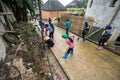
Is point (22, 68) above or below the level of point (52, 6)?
below

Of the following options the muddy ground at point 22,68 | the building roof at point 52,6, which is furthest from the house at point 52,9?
the muddy ground at point 22,68

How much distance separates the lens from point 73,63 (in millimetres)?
4461

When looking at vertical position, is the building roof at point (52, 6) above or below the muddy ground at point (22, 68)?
above

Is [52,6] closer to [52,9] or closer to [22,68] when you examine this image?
[52,9]

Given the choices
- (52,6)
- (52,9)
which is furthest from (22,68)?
(52,6)

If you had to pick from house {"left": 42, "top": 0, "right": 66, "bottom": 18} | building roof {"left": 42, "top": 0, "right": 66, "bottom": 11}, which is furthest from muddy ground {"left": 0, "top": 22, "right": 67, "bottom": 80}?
building roof {"left": 42, "top": 0, "right": 66, "bottom": 11}

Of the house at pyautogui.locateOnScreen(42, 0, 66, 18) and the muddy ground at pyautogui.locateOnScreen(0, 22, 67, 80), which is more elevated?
the house at pyautogui.locateOnScreen(42, 0, 66, 18)

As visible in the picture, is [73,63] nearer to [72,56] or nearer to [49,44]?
[72,56]

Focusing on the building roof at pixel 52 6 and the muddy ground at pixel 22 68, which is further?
the building roof at pixel 52 6

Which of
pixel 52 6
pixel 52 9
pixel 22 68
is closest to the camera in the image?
pixel 22 68

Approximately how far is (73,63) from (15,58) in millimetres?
2870

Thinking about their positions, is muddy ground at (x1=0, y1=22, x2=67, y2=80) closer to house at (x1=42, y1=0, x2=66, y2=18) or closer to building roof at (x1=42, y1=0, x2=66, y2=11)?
house at (x1=42, y1=0, x2=66, y2=18)

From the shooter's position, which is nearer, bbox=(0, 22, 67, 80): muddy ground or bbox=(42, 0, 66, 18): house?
bbox=(0, 22, 67, 80): muddy ground

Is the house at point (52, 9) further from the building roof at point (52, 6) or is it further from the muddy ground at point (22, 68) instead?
the muddy ground at point (22, 68)
